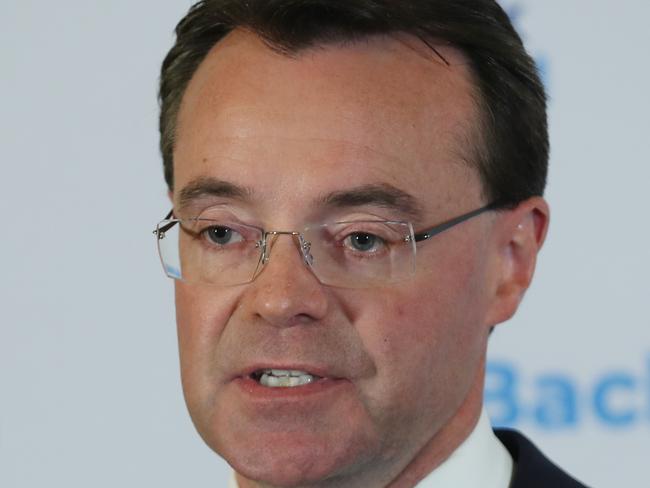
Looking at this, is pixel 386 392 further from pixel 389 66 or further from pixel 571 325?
pixel 571 325

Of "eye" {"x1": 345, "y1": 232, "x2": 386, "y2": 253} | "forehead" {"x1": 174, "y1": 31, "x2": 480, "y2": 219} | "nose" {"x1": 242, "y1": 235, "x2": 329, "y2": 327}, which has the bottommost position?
"nose" {"x1": 242, "y1": 235, "x2": 329, "y2": 327}

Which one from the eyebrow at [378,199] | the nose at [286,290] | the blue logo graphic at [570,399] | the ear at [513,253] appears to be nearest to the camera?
the nose at [286,290]

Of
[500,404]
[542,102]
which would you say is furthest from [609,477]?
[542,102]

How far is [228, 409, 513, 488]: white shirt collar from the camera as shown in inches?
103

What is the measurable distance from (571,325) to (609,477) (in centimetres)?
47

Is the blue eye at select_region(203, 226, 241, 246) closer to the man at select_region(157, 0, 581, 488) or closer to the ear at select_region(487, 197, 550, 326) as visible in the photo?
the man at select_region(157, 0, 581, 488)

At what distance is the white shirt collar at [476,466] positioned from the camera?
8.59 feet

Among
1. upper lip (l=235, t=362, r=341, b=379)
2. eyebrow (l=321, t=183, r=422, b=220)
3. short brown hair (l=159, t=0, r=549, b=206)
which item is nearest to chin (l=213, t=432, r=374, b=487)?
upper lip (l=235, t=362, r=341, b=379)

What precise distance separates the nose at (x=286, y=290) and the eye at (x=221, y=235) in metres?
0.14

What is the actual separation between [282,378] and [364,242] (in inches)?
12.1

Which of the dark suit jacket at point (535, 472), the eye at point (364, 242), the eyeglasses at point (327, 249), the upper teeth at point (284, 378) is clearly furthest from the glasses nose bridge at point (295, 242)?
the dark suit jacket at point (535, 472)

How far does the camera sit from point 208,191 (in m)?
2.58

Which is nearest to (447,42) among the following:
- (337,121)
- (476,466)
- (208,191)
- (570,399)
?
(337,121)

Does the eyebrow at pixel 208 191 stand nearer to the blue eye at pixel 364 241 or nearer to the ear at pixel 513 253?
the blue eye at pixel 364 241
